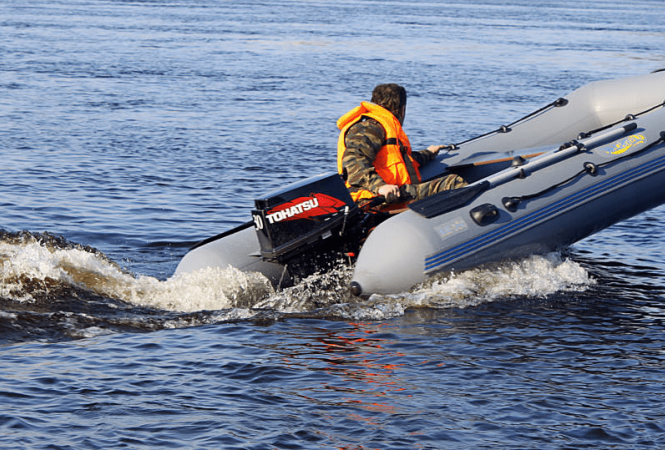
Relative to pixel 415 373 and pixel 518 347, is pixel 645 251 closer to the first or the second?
pixel 518 347

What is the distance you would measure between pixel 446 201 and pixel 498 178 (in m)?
0.46

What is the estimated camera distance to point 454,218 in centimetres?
550

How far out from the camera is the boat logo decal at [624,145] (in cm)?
610

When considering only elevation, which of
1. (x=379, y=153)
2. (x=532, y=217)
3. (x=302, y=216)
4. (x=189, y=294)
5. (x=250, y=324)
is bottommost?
(x=250, y=324)

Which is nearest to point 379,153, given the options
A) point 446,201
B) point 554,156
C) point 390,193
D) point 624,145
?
point 390,193

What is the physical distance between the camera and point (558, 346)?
4.93 metres

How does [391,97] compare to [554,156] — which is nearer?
[391,97]

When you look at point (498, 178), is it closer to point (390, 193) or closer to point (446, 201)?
point (446, 201)

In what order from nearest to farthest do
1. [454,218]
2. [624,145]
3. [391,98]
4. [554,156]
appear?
[454,218]
[391,98]
[554,156]
[624,145]

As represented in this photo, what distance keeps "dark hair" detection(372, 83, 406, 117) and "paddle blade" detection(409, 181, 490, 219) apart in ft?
1.99

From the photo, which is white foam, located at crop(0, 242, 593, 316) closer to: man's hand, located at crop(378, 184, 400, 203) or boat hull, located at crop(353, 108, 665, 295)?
boat hull, located at crop(353, 108, 665, 295)

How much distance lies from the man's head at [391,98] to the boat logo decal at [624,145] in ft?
4.65

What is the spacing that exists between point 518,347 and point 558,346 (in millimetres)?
224

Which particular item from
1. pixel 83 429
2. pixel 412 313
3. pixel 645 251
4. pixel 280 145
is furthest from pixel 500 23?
pixel 83 429
